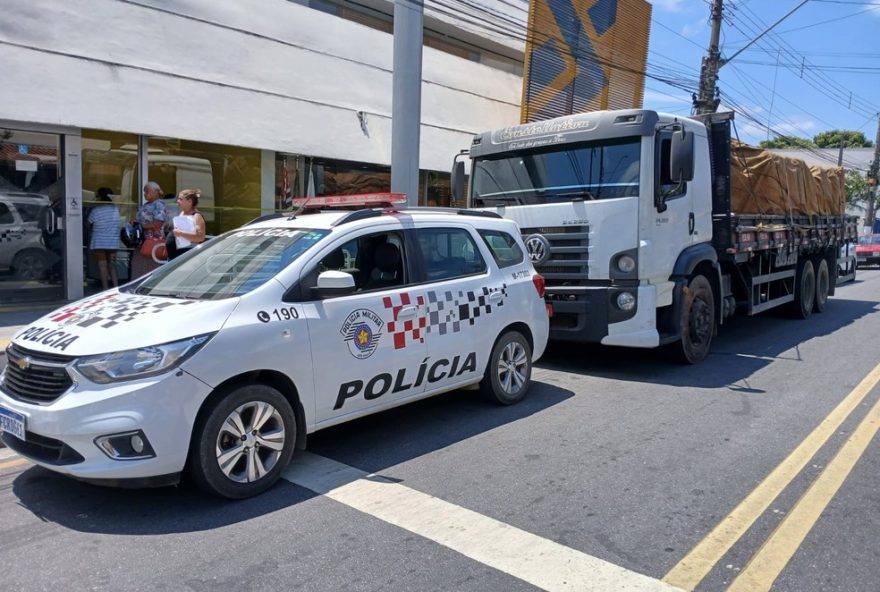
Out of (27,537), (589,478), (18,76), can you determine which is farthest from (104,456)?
(18,76)

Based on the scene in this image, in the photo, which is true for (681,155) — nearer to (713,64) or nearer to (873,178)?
(713,64)

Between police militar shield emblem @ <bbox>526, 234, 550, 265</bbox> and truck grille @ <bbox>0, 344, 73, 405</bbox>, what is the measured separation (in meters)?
4.90

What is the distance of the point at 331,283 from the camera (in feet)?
15.0

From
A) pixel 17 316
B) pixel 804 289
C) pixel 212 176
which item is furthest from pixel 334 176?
pixel 804 289

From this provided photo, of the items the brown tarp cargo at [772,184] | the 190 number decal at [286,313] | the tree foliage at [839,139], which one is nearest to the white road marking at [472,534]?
the 190 number decal at [286,313]

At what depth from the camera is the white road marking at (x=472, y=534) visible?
332 centimetres

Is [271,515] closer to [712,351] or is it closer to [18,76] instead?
[712,351]

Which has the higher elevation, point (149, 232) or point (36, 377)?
point (149, 232)

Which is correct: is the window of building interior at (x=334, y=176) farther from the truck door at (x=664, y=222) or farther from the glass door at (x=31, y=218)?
the truck door at (x=664, y=222)

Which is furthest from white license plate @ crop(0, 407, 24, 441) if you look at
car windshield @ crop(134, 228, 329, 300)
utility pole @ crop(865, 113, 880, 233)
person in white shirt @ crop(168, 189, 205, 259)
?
utility pole @ crop(865, 113, 880, 233)

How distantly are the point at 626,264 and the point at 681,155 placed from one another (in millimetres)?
1212

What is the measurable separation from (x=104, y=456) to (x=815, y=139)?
3159 inches

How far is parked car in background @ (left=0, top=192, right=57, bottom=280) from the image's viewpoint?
9.67 m

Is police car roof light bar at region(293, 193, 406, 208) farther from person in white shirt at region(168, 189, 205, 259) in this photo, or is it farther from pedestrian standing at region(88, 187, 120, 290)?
pedestrian standing at region(88, 187, 120, 290)
